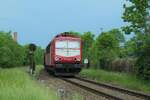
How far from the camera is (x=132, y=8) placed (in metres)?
42.9

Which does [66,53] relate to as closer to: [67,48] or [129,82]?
[67,48]

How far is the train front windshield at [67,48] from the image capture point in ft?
154

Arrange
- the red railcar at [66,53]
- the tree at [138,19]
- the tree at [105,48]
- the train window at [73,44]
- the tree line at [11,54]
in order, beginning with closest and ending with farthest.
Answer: the tree at [138,19] < the red railcar at [66,53] < the train window at [73,44] < the tree at [105,48] < the tree line at [11,54]

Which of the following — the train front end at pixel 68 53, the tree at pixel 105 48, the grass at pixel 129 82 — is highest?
the tree at pixel 105 48

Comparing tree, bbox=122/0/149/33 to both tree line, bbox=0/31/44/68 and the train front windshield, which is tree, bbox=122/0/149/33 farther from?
tree line, bbox=0/31/44/68

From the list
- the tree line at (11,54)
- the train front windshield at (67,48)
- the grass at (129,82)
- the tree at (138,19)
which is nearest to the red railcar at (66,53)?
the train front windshield at (67,48)

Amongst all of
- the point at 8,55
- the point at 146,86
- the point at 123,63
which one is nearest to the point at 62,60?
the point at 123,63

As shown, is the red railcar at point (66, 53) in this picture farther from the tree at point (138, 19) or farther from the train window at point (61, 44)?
the tree at point (138, 19)

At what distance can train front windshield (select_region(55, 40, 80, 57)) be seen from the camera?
46.9 metres

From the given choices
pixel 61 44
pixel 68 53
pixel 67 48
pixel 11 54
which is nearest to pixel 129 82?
pixel 68 53

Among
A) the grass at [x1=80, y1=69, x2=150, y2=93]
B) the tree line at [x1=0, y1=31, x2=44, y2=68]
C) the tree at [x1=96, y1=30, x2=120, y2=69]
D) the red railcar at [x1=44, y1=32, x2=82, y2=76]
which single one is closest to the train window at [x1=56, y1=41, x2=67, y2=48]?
the red railcar at [x1=44, y1=32, x2=82, y2=76]

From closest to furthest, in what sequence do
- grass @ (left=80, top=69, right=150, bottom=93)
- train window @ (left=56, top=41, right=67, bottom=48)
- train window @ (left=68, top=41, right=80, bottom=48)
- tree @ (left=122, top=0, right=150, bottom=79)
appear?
grass @ (left=80, top=69, right=150, bottom=93) → tree @ (left=122, top=0, right=150, bottom=79) → train window @ (left=56, top=41, right=67, bottom=48) → train window @ (left=68, top=41, right=80, bottom=48)

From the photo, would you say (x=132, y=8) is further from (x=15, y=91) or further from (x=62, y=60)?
(x=15, y=91)

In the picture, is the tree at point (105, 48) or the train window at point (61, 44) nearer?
the train window at point (61, 44)
